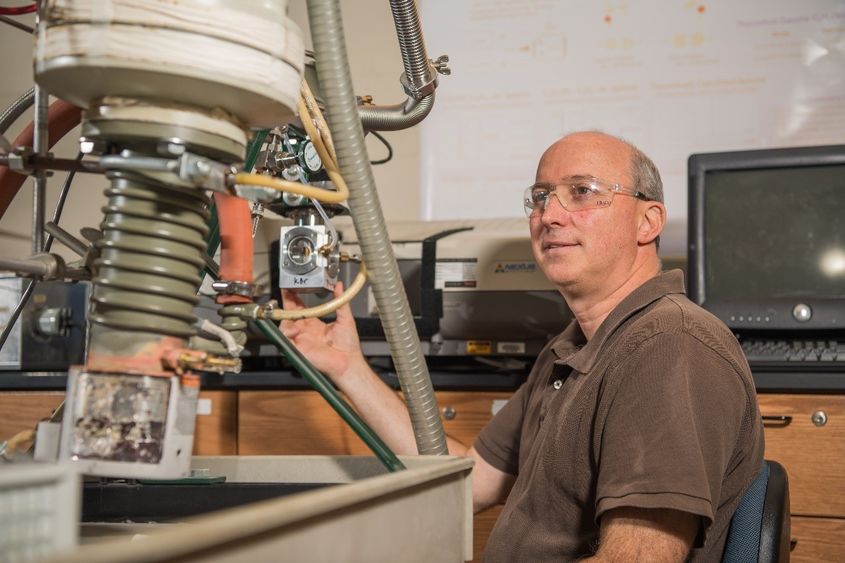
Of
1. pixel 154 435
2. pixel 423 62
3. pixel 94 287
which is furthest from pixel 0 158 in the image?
pixel 423 62

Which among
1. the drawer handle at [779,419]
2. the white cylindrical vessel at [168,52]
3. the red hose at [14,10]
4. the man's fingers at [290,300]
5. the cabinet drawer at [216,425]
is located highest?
the red hose at [14,10]

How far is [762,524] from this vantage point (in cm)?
106

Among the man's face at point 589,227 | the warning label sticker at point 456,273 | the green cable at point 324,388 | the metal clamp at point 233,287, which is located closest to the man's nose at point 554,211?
the man's face at point 589,227

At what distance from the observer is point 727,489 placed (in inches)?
44.3

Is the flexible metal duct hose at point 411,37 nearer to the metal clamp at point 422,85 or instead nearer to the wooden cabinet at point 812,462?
the metal clamp at point 422,85

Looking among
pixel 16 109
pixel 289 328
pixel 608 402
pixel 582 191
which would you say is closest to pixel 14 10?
pixel 16 109

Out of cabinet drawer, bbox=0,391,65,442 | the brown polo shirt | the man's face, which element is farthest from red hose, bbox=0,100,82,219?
cabinet drawer, bbox=0,391,65,442

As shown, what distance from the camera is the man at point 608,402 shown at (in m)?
0.99

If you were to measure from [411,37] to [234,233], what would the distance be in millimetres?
350

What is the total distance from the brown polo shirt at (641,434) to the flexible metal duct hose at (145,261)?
612 mm

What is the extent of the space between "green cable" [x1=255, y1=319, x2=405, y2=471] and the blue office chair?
519mm

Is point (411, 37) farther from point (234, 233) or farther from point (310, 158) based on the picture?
point (234, 233)

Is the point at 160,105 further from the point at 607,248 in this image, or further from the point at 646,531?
the point at 607,248

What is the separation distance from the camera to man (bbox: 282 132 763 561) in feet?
3.25
